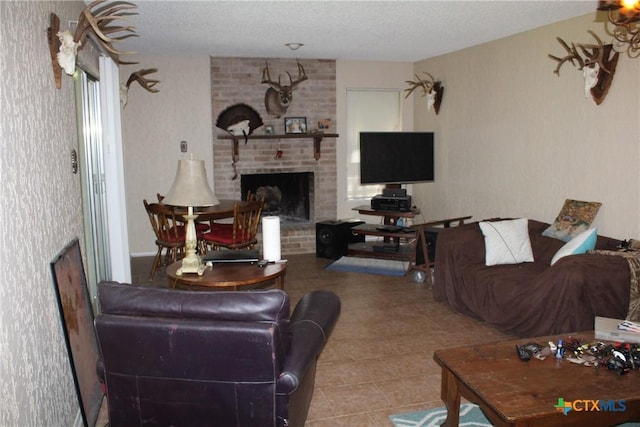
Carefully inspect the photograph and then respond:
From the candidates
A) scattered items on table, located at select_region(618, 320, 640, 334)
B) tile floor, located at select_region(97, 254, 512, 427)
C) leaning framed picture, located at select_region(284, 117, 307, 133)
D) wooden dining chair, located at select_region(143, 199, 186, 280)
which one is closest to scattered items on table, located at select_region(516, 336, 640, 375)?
scattered items on table, located at select_region(618, 320, 640, 334)

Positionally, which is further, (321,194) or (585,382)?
(321,194)

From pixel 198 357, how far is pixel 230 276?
1304 millimetres

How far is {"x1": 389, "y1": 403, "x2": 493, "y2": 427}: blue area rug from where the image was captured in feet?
9.53

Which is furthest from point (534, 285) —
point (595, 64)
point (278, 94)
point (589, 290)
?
point (278, 94)

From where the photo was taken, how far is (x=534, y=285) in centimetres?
390

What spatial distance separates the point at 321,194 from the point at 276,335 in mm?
5269

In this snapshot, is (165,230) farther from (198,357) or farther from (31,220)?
(198,357)

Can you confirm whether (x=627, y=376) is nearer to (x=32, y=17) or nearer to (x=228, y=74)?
(x=32, y=17)

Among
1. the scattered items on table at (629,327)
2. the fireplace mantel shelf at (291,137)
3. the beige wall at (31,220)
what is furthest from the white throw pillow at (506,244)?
the beige wall at (31,220)

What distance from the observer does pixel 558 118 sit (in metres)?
4.91

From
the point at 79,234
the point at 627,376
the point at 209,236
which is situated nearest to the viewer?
the point at 627,376

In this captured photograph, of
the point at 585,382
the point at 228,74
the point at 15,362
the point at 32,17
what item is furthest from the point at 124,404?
the point at 228,74

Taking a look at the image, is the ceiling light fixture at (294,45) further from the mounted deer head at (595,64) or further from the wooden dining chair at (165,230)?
the mounted deer head at (595,64)

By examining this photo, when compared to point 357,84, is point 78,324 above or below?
below
